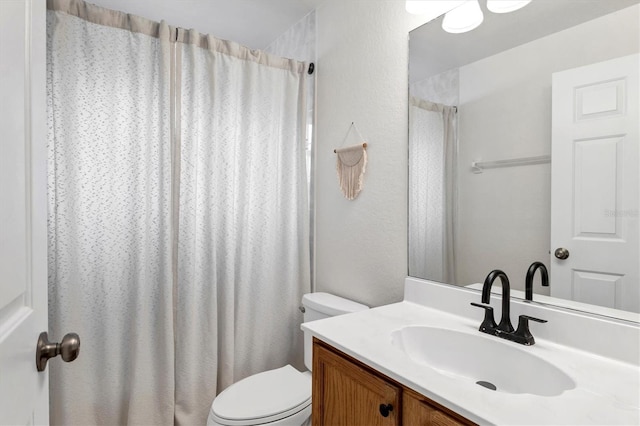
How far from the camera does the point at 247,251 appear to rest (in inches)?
74.9

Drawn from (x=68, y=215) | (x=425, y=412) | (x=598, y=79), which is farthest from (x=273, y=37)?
(x=425, y=412)

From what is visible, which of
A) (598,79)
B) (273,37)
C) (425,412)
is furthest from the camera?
(273,37)

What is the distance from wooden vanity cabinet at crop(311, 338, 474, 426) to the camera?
794mm

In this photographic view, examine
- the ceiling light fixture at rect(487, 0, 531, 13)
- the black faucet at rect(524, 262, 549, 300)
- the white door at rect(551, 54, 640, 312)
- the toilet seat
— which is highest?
the ceiling light fixture at rect(487, 0, 531, 13)

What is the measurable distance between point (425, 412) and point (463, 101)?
1088 millimetres

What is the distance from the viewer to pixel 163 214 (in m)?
1.67

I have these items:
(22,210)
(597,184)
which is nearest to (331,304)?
(597,184)

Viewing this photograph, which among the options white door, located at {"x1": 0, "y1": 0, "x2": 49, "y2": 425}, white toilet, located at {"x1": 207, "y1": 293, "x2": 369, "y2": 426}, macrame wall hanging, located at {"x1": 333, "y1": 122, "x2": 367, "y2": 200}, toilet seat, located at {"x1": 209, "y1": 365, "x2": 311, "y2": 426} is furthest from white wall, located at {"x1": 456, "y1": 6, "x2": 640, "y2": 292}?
white door, located at {"x1": 0, "y1": 0, "x2": 49, "y2": 425}

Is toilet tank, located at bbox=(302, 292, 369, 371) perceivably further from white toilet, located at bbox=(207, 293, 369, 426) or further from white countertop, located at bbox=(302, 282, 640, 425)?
white countertop, located at bbox=(302, 282, 640, 425)

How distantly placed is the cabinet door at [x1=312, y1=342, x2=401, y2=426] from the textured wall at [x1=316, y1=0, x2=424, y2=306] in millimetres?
591

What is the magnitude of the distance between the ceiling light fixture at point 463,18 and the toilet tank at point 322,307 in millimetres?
1257

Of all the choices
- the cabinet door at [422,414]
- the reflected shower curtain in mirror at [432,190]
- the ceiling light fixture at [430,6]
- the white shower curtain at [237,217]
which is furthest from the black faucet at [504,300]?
the white shower curtain at [237,217]

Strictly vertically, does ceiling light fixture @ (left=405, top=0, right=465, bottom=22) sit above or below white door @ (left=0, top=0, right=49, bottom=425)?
above

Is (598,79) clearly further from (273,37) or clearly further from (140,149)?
(273,37)
